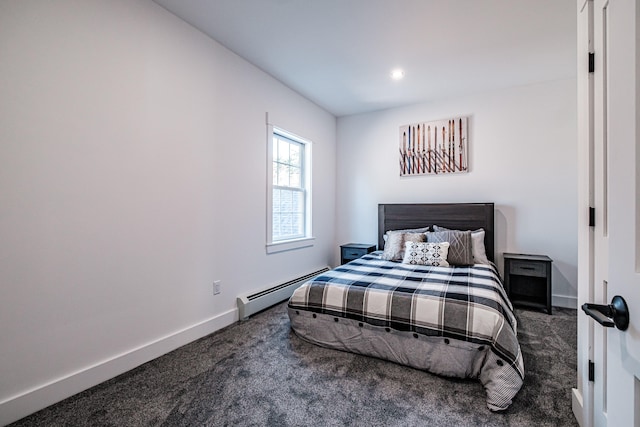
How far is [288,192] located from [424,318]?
240cm

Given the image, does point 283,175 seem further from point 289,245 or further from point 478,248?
point 478,248

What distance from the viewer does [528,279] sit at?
3344 mm

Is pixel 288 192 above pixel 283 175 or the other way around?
the other way around

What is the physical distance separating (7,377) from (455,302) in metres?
2.67

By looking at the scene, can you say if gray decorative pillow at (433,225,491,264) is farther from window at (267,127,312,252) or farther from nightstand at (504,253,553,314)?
window at (267,127,312,252)

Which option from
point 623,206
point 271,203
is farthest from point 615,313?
point 271,203

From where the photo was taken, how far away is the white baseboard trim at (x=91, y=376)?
1486 millimetres

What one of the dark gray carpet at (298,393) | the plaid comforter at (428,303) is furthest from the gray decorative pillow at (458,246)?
the dark gray carpet at (298,393)

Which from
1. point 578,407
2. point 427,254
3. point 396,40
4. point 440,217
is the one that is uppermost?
point 396,40

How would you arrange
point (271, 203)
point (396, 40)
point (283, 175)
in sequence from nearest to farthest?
point (396, 40) → point (271, 203) → point (283, 175)

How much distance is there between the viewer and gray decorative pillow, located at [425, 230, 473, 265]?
2949 millimetres

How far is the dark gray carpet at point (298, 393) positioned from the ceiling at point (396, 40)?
2690mm

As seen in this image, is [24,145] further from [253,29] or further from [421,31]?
[421,31]

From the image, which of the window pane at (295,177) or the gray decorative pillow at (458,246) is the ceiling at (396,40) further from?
the gray decorative pillow at (458,246)
